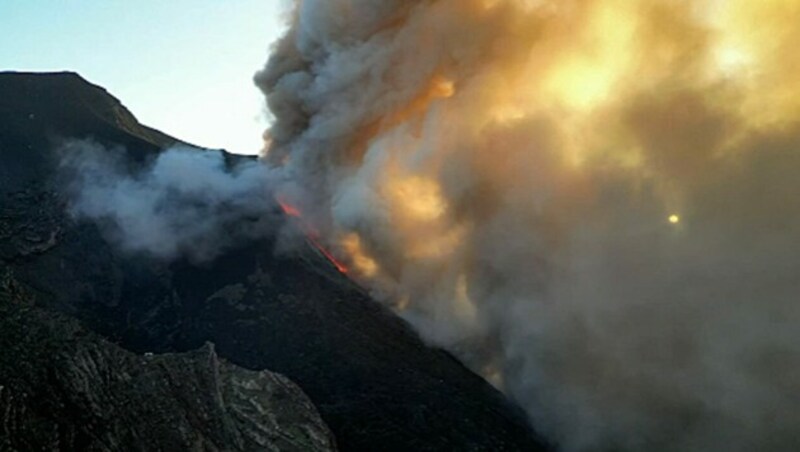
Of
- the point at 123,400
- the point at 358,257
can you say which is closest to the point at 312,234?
the point at 358,257

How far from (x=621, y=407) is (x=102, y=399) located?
18911mm

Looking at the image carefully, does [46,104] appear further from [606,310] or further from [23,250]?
[606,310]

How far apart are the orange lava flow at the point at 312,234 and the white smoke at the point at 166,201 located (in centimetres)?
117

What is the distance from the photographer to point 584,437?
27078mm

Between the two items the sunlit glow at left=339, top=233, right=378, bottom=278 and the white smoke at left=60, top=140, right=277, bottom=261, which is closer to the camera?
the white smoke at left=60, top=140, right=277, bottom=261

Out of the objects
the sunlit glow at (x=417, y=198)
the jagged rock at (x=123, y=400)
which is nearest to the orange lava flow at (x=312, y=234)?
the sunlit glow at (x=417, y=198)

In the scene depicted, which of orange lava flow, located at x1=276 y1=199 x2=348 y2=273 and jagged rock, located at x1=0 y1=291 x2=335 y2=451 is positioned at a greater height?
orange lava flow, located at x1=276 y1=199 x2=348 y2=273

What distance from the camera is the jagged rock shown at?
612 inches

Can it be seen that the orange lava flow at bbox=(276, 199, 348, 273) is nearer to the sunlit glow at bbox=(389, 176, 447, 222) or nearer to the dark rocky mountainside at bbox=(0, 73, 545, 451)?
the dark rocky mountainside at bbox=(0, 73, 545, 451)

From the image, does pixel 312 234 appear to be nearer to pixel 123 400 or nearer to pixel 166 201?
pixel 166 201

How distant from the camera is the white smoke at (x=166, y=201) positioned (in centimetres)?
3678

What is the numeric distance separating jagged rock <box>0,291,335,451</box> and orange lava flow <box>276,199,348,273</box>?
50.4 ft

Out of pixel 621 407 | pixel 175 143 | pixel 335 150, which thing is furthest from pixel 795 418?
pixel 175 143

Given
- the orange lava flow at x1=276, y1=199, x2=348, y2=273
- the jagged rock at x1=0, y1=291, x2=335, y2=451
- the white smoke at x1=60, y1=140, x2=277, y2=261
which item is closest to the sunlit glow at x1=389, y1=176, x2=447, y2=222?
the orange lava flow at x1=276, y1=199, x2=348, y2=273
